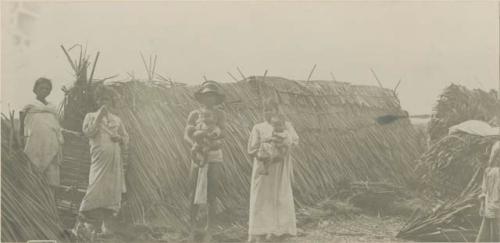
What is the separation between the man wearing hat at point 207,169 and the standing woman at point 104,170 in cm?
61

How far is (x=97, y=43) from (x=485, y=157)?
3534mm

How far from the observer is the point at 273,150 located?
7.07 meters

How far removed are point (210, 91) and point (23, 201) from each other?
6.12 ft

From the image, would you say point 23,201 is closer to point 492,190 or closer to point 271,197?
point 271,197

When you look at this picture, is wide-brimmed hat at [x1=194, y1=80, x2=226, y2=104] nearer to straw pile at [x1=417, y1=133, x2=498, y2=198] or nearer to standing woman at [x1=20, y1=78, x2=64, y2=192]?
standing woman at [x1=20, y1=78, x2=64, y2=192]

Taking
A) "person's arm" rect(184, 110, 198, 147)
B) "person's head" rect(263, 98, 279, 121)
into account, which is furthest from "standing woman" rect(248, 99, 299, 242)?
"person's arm" rect(184, 110, 198, 147)

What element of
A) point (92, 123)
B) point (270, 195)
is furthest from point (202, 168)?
point (92, 123)

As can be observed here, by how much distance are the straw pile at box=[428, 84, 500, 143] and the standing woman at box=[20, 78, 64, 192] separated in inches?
129

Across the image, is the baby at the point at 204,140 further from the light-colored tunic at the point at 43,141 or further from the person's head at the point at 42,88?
the person's head at the point at 42,88

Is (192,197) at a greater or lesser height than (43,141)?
lesser

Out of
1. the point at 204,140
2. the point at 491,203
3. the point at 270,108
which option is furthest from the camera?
the point at 270,108

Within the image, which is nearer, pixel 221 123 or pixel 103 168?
pixel 103 168

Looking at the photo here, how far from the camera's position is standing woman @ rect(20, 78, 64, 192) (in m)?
7.11

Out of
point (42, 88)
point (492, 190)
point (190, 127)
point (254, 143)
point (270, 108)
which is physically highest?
point (42, 88)
